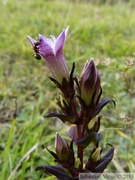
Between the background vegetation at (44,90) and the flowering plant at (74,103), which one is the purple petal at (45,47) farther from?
the background vegetation at (44,90)

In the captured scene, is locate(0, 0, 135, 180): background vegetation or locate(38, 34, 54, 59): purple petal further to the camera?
locate(0, 0, 135, 180): background vegetation

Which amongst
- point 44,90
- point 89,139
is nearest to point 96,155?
point 89,139

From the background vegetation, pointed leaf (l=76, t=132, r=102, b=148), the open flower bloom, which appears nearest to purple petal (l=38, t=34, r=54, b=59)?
the open flower bloom

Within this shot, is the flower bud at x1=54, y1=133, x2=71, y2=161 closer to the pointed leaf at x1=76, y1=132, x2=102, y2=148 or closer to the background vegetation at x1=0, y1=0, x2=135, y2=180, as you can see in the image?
the pointed leaf at x1=76, y1=132, x2=102, y2=148

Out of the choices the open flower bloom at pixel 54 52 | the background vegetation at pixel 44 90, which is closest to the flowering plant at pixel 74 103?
the open flower bloom at pixel 54 52

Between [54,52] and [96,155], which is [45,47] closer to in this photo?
[54,52]

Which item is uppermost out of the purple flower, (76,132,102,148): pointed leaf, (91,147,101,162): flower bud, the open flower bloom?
the open flower bloom
